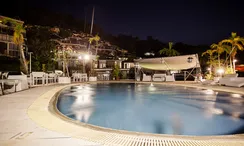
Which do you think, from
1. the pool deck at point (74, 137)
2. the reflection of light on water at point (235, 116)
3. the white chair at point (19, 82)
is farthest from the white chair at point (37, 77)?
the reflection of light on water at point (235, 116)

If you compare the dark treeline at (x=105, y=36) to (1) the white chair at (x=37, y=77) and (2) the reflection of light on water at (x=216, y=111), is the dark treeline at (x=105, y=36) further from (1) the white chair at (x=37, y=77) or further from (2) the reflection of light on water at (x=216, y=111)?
(2) the reflection of light on water at (x=216, y=111)

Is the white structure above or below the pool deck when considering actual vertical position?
above

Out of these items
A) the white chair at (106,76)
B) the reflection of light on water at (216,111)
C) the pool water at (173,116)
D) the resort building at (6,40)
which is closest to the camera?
the pool water at (173,116)

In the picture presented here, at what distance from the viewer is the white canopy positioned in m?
16.2

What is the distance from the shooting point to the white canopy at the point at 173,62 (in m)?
16.2

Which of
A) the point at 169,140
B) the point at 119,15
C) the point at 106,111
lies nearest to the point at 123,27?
the point at 119,15

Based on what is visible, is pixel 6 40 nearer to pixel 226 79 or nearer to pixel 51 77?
pixel 51 77

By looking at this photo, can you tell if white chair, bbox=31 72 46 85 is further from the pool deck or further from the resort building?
the resort building

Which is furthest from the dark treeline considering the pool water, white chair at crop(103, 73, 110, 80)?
the pool water

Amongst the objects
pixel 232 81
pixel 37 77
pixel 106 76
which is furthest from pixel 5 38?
pixel 232 81

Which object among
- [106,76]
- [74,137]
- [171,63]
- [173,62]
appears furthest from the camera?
[106,76]

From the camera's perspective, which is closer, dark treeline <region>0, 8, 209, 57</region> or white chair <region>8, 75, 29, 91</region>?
white chair <region>8, 75, 29, 91</region>

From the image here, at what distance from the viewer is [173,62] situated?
17.3 m

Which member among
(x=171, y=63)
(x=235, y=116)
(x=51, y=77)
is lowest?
(x=235, y=116)
